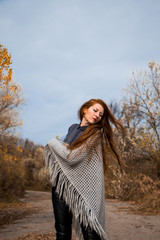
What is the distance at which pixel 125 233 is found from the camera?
5.78m

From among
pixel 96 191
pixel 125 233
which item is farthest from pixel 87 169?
pixel 125 233

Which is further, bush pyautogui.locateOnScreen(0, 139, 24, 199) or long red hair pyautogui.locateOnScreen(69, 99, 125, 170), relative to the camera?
bush pyautogui.locateOnScreen(0, 139, 24, 199)

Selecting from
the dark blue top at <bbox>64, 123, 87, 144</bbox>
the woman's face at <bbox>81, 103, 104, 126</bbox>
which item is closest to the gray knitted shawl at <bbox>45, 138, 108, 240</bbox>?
the dark blue top at <bbox>64, 123, 87, 144</bbox>

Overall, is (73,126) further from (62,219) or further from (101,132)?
(62,219)

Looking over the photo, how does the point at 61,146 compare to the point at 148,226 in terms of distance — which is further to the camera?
the point at 148,226

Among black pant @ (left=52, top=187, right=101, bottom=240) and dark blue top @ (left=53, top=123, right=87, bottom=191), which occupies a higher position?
dark blue top @ (left=53, top=123, right=87, bottom=191)

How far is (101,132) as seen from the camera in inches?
102

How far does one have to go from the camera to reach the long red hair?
2455mm

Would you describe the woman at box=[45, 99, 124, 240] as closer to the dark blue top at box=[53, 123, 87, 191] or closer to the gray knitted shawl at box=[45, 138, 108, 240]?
the gray knitted shawl at box=[45, 138, 108, 240]

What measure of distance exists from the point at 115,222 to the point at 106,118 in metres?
5.19

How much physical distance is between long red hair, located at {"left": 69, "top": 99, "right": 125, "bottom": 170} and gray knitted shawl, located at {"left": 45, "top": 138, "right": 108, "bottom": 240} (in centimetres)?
7

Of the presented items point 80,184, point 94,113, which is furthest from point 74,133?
point 80,184

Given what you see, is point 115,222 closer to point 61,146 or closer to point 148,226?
point 148,226

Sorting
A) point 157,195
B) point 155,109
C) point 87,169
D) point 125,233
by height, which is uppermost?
point 155,109
